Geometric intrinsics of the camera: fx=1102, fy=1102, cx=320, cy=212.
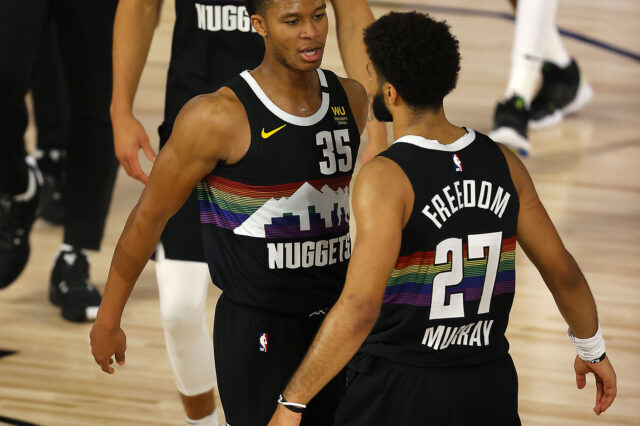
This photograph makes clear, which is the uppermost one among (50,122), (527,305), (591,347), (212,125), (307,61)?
(307,61)

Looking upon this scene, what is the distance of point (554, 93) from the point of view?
706 cm

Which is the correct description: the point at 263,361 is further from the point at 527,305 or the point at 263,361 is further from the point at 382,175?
the point at 527,305

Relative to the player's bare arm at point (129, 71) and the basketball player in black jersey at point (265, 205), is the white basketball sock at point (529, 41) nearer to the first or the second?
the player's bare arm at point (129, 71)

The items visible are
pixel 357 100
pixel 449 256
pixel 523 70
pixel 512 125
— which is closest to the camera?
pixel 449 256

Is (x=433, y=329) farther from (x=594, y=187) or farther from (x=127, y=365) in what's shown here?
(x=594, y=187)

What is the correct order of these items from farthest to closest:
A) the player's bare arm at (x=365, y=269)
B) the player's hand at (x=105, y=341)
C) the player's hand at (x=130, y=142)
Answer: the player's hand at (x=130, y=142), the player's hand at (x=105, y=341), the player's bare arm at (x=365, y=269)

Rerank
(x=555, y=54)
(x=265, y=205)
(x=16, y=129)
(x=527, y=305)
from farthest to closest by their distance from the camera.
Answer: (x=555, y=54) → (x=527, y=305) → (x=16, y=129) → (x=265, y=205)

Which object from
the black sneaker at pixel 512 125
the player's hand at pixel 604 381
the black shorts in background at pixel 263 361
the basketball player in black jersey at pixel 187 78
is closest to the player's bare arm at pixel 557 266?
the player's hand at pixel 604 381

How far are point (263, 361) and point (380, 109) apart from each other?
660mm

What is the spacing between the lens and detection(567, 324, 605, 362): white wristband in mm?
2414

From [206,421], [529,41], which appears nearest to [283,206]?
[206,421]

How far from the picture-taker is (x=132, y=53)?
294 cm

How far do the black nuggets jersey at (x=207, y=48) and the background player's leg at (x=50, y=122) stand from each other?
6.86 ft

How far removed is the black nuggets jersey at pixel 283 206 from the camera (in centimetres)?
238
